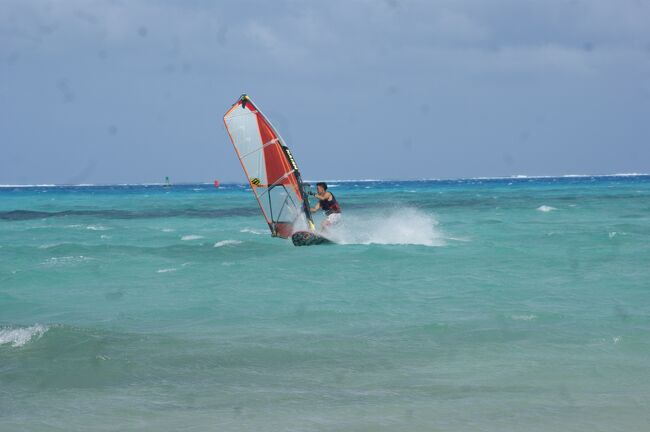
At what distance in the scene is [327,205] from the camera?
20.7m

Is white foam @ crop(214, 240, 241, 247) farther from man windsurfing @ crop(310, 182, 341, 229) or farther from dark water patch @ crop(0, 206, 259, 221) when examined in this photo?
dark water patch @ crop(0, 206, 259, 221)

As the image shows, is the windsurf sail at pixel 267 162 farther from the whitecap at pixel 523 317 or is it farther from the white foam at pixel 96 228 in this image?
the white foam at pixel 96 228

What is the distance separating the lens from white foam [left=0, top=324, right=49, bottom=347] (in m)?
9.67

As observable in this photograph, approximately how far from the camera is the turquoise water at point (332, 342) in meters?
7.00

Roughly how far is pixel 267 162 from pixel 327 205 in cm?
197

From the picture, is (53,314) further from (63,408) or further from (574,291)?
(574,291)

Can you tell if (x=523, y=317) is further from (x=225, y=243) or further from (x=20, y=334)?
(x=225, y=243)

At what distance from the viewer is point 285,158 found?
20.9 m

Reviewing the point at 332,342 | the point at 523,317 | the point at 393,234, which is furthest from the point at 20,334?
the point at 393,234

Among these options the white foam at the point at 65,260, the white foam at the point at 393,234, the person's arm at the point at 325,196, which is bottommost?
the white foam at the point at 393,234

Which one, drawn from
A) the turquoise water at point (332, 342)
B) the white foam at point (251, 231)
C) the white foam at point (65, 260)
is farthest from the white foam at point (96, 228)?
the turquoise water at point (332, 342)

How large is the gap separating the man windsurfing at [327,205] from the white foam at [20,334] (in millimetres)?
10267

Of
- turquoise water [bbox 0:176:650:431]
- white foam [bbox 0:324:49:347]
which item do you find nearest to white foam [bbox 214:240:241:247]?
turquoise water [bbox 0:176:650:431]

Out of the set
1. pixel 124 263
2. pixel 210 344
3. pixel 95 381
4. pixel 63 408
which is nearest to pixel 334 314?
pixel 210 344
